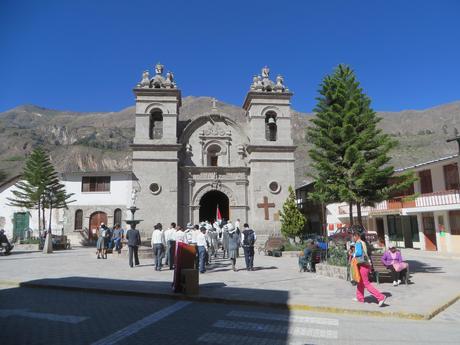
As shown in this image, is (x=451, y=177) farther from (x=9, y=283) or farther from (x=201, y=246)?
(x=9, y=283)

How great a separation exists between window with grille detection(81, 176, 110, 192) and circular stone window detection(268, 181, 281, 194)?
1342 cm

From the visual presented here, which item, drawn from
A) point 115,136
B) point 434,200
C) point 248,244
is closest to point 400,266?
point 248,244

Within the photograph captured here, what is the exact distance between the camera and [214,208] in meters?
31.5

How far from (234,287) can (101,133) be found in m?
127

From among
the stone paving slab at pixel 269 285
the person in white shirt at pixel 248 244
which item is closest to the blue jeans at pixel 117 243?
the stone paving slab at pixel 269 285

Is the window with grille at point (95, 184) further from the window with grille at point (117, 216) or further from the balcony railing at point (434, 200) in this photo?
the balcony railing at point (434, 200)

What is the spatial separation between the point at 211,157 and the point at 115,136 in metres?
104

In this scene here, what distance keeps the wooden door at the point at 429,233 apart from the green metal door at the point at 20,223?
31204mm

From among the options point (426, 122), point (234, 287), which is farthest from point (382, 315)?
point (426, 122)

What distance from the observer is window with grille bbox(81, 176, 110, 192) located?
2952 cm

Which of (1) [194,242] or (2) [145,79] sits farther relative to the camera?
(2) [145,79]

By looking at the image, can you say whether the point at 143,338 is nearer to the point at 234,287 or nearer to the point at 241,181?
the point at 234,287

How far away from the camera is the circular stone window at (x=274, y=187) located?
2609 centimetres

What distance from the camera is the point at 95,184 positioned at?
29.6 meters
